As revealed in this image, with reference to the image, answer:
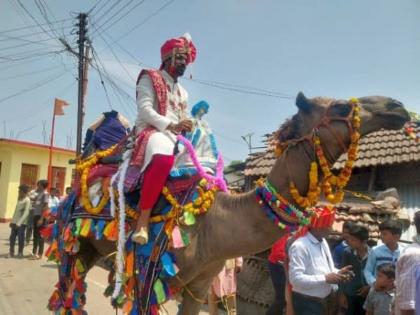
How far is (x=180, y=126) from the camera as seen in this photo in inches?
124

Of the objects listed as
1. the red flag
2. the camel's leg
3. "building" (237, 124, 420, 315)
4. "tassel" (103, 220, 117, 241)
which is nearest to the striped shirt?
the camel's leg

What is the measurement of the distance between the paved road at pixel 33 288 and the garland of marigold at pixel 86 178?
303 cm

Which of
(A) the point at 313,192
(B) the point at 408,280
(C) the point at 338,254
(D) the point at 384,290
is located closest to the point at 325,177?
(A) the point at 313,192

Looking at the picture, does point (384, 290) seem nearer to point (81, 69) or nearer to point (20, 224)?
point (20, 224)

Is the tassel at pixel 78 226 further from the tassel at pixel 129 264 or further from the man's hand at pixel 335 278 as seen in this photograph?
the man's hand at pixel 335 278

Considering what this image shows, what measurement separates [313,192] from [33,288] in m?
6.50

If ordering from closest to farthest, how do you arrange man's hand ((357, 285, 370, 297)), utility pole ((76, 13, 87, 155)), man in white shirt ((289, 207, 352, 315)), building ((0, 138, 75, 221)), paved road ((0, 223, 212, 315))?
1. man in white shirt ((289, 207, 352, 315))
2. man's hand ((357, 285, 370, 297))
3. paved road ((0, 223, 212, 315))
4. utility pole ((76, 13, 87, 155))
5. building ((0, 138, 75, 221))

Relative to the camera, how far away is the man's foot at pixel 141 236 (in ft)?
9.35

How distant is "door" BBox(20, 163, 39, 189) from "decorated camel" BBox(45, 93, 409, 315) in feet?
62.0

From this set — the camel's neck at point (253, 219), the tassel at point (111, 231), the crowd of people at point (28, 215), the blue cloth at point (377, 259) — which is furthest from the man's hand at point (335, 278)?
the crowd of people at point (28, 215)

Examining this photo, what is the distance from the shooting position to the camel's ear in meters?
2.70

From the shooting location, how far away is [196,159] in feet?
10.4

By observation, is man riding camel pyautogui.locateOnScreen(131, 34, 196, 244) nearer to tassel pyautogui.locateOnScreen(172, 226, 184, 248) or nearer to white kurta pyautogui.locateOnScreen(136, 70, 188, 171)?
white kurta pyautogui.locateOnScreen(136, 70, 188, 171)

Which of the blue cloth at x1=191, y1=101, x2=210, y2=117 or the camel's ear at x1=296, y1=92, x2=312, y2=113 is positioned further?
the blue cloth at x1=191, y1=101, x2=210, y2=117
